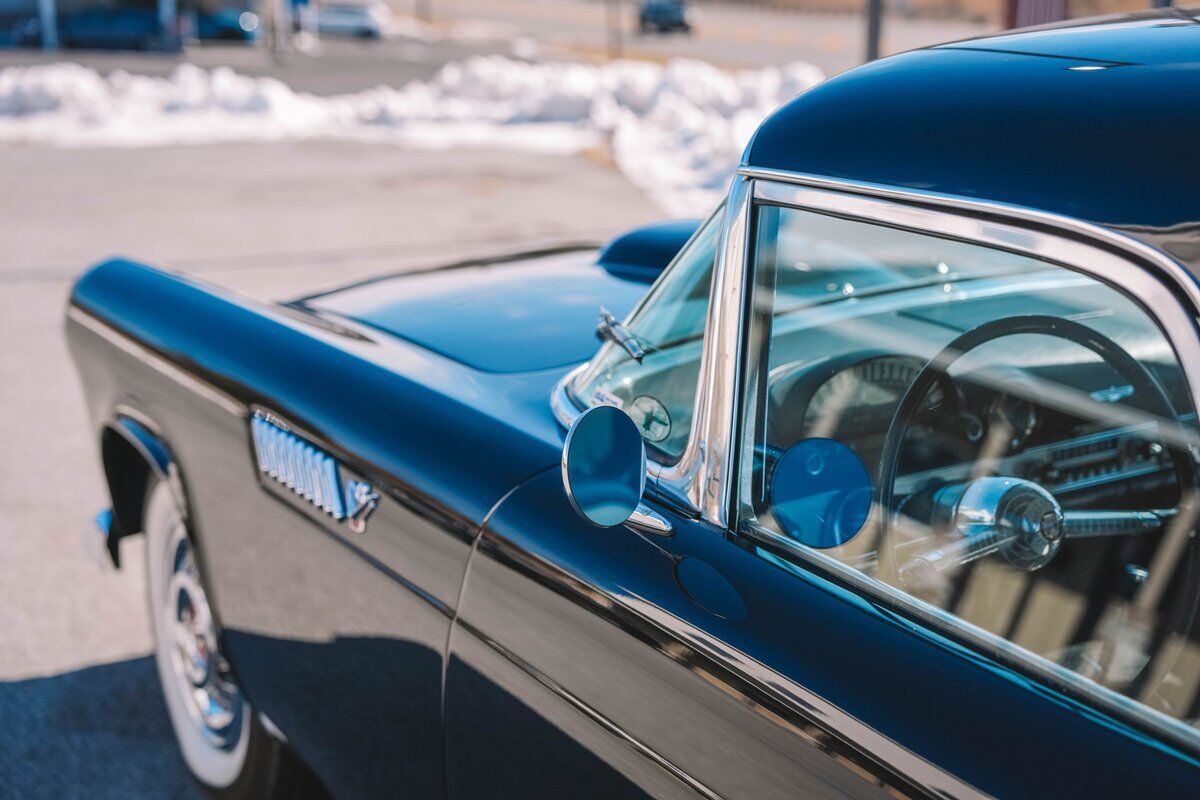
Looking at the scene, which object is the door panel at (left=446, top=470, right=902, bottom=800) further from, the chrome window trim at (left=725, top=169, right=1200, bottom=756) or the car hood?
the car hood

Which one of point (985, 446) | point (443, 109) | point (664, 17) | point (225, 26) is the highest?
point (664, 17)

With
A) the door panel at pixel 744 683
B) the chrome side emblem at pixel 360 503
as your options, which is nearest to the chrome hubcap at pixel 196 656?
the chrome side emblem at pixel 360 503

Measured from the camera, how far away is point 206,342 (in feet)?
8.32

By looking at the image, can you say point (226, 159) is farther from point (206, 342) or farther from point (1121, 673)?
point (1121, 673)

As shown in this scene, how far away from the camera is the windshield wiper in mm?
1922

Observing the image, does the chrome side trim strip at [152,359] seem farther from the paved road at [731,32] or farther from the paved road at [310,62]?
the paved road at [310,62]

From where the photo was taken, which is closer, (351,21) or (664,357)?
(664,357)

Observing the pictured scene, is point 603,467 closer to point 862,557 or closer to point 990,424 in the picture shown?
point 862,557

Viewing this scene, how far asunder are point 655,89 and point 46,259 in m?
9.00

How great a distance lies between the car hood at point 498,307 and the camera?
2346mm

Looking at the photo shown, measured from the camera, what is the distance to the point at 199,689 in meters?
2.95

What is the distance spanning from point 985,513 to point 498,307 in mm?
1375

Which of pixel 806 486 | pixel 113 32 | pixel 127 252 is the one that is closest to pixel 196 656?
pixel 806 486

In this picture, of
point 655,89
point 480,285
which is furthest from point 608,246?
point 655,89
